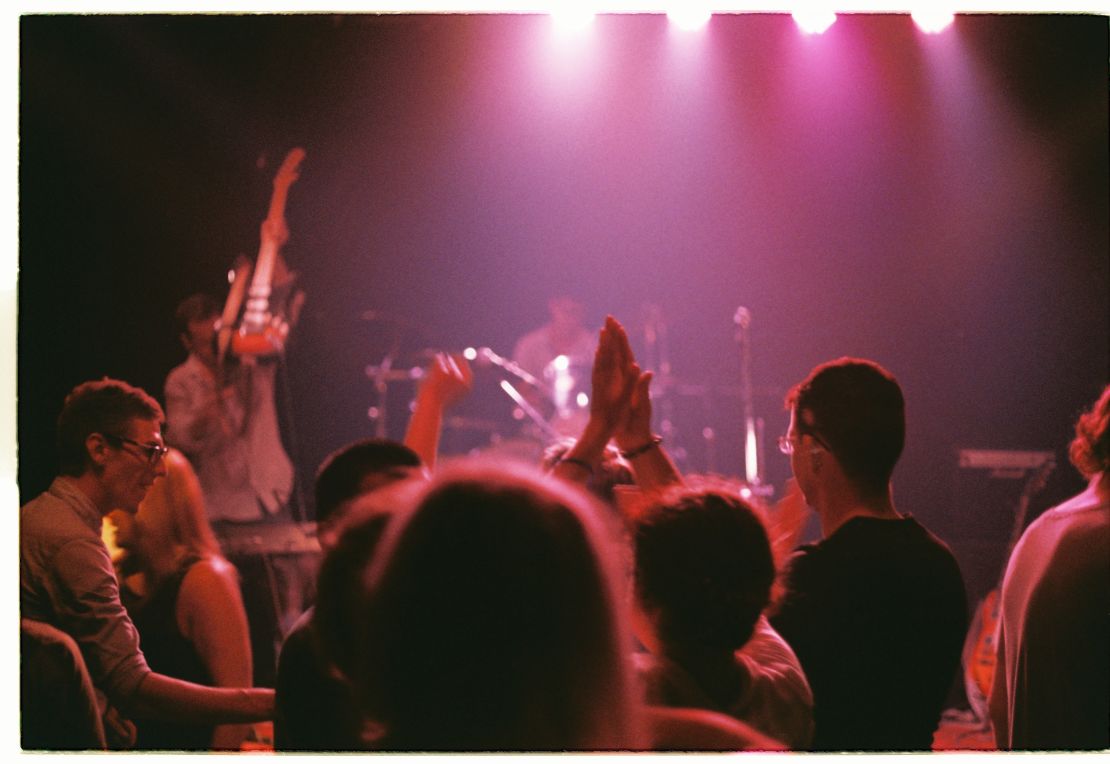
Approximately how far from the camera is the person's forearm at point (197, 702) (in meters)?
2.07

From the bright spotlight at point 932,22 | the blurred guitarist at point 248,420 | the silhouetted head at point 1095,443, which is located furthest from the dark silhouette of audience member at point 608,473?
the bright spotlight at point 932,22

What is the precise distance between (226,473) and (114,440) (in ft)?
7.18

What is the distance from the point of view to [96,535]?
2.40 m

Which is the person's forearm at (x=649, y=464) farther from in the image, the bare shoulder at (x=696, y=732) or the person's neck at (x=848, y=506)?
the bare shoulder at (x=696, y=732)

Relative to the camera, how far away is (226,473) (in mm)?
4570

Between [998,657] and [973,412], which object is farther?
[973,412]

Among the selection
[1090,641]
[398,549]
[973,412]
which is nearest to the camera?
[398,549]

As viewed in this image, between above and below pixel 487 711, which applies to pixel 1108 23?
above

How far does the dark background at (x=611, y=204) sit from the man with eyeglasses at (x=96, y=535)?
1.39 m

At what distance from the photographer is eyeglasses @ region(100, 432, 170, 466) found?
244 cm

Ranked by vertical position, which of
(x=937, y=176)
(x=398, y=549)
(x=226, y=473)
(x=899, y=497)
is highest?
(x=937, y=176)

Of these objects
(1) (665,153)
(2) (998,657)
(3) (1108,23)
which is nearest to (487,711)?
(2) (998,657)

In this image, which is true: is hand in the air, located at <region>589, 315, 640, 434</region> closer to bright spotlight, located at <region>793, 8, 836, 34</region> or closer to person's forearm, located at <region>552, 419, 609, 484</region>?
person's forearm, located at <region>552, 419, 609, 484</region>

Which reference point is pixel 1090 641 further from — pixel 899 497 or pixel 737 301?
pixel 737 301
